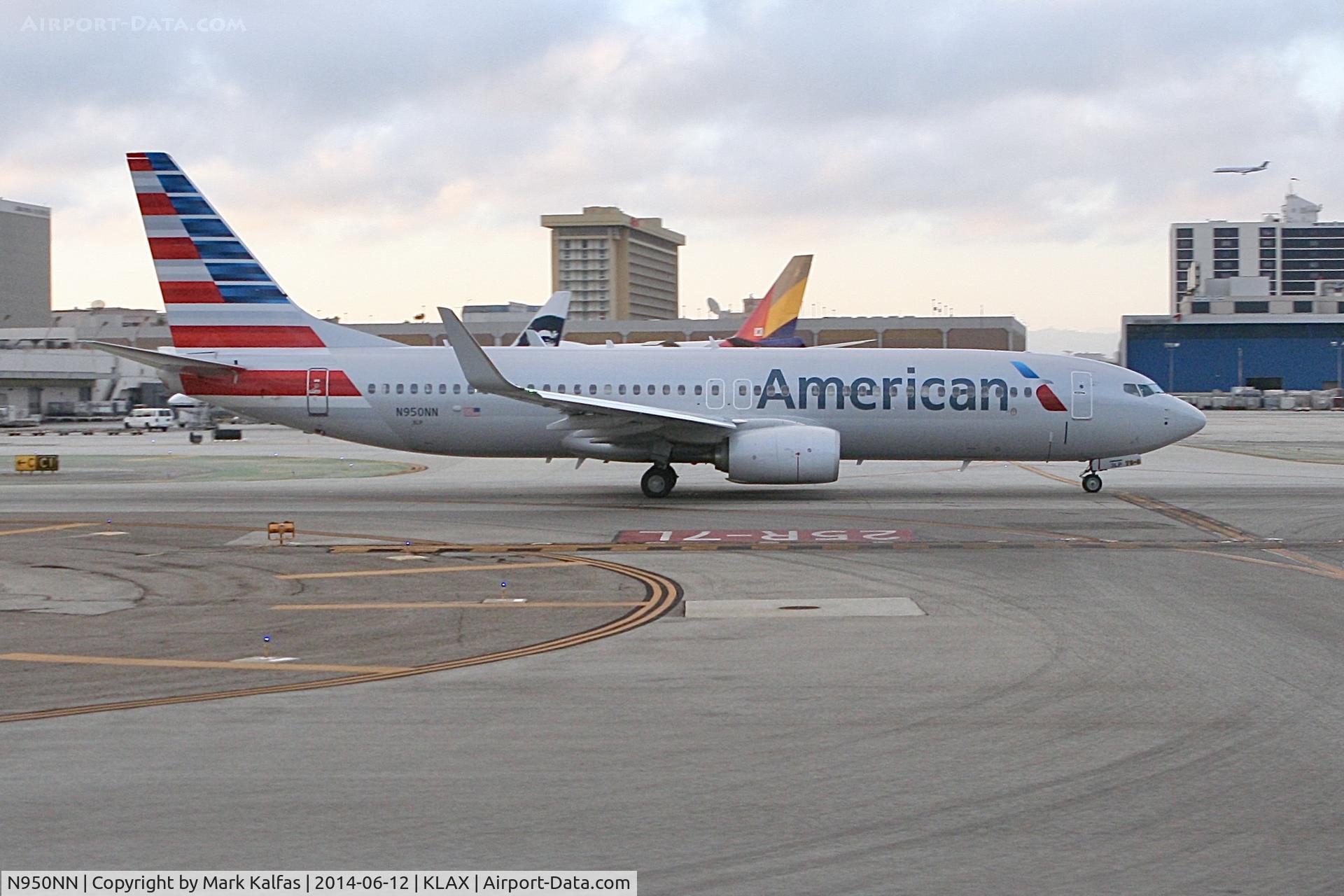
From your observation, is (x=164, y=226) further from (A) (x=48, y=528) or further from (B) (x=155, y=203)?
(A) (x=48, y=528)

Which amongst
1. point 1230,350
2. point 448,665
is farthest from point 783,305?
point 1230,350

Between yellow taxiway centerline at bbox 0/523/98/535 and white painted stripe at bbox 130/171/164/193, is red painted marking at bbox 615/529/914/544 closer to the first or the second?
yellow taxiway centerline at bbox 0/523/98/535

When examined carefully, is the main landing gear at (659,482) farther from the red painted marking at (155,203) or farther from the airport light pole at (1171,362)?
the airport light pole at (1171,362)

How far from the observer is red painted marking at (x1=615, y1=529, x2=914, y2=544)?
21.4 meters

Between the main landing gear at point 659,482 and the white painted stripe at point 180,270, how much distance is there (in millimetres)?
11360

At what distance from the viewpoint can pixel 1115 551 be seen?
19.8m

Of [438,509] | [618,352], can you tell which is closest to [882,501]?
[618,352]

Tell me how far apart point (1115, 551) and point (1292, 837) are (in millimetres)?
13014

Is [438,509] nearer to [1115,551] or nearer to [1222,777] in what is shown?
[1115,551]

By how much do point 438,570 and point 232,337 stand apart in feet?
47.0

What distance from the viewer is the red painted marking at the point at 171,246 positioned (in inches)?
1168

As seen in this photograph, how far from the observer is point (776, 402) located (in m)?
29.3

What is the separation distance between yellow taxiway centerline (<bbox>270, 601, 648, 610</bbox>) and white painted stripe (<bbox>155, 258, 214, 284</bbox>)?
16.9 m

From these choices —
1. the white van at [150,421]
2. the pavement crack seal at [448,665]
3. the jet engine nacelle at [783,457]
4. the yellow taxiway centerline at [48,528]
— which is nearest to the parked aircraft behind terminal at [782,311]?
the white van at [150,421]
